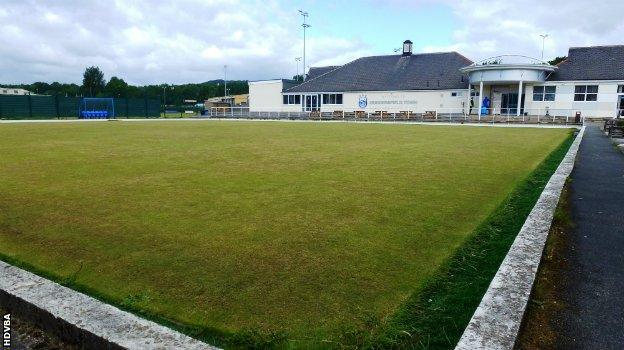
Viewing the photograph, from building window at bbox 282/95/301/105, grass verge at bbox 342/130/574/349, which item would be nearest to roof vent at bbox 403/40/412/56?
building window at bbox 282/95/301/105

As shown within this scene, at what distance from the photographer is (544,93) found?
37.5 metres

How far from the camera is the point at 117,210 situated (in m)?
4.92

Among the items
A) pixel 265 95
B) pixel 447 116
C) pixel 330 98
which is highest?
pixel 265 95

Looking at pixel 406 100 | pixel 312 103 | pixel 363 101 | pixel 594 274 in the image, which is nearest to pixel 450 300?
pixel 594 274

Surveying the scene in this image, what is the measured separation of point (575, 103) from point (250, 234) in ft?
131

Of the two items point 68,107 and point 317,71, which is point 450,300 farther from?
point 317,71

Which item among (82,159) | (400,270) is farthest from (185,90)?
(400,270)

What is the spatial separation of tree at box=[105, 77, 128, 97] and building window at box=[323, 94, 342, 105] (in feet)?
246

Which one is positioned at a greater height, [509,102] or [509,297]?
[509,102]

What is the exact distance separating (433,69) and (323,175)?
1545 inches

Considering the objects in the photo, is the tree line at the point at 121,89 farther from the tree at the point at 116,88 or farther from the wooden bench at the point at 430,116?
the wooden bench at the point at 430,116

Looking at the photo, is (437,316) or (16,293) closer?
(437,316)

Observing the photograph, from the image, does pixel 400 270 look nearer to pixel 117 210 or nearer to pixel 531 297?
pixel 531 297

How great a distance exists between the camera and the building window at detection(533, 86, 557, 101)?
122 feet
